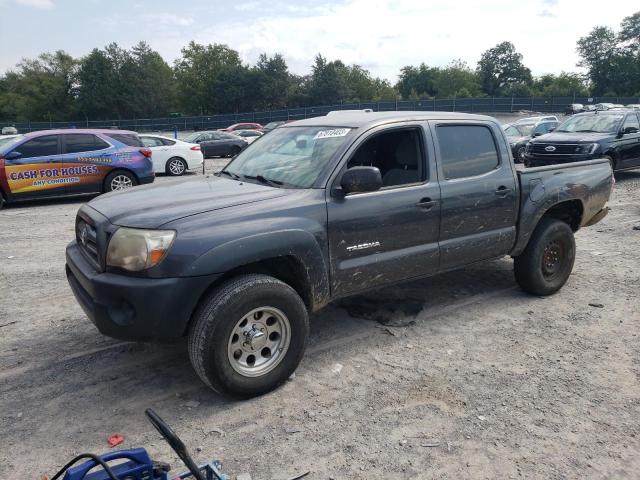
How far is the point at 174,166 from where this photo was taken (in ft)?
52.6

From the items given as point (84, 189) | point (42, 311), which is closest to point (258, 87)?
point (84, 189)

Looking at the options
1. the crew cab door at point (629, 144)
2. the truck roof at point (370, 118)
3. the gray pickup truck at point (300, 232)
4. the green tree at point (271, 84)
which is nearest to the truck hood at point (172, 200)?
the gray pickup truck at point (300, 232)

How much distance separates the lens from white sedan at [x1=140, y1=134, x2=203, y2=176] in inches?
621

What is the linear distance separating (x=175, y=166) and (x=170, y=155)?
1.21 ft

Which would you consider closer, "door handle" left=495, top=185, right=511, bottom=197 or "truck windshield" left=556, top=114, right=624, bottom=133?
"door handle" left=495, top=185, right=511, bottom=197

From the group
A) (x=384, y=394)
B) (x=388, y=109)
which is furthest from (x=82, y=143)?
(x=388, y=109)

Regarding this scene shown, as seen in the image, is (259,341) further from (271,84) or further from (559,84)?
(559,84)

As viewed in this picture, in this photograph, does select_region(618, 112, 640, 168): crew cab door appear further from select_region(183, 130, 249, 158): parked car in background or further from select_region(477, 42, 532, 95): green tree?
select_region(477, 42, 532, 95): green tree

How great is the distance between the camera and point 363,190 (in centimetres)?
365

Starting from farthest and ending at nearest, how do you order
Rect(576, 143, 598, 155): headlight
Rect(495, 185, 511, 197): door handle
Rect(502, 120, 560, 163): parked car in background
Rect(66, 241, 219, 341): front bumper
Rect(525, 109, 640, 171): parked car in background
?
1. Rect(502, 120, 560, 163): parked car in background
2. Rect(525, 109, 640, 171): parked car in background
3. Rect(576, 143, 598, 155): headlight
4. Rect(495, 185, 511, 197): door handle
5. Rect(66, 241, 219, 341): front bumper

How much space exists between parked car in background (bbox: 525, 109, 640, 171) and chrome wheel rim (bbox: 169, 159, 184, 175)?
33.5ft

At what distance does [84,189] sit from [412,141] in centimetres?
865

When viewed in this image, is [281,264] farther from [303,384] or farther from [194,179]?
[194,179]

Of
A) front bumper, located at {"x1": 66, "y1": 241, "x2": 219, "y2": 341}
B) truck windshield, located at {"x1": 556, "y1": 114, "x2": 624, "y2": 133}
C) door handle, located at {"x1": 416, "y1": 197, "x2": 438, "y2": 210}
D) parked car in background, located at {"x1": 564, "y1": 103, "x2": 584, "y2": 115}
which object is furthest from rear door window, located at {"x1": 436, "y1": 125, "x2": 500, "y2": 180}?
parked car in background, located at {"x1": 564, "y1": 103, "x2": 584, "y2": 115}
